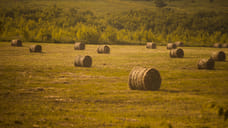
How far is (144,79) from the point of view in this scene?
1576 centimetres

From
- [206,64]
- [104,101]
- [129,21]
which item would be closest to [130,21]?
[129,21]

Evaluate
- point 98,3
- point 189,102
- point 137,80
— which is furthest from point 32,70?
point 98,3

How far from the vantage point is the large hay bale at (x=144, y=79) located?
52.0 feet

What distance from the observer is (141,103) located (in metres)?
13.2

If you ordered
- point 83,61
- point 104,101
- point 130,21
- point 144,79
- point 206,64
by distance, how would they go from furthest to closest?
1. point 130,21
2. point 83,61
3. point 206,64
4. point 144,79
5. point 104,101

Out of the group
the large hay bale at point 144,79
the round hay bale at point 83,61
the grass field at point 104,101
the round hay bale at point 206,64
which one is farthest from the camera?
the round hay bale at point 83,61


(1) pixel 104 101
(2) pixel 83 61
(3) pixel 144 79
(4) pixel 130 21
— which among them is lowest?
(1) pixel 104 101

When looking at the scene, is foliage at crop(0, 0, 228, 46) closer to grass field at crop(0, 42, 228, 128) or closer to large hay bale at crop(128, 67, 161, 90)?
grass field at crop(0, 42, 228, 128)

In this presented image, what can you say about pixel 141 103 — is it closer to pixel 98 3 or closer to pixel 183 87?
pixel 183 87

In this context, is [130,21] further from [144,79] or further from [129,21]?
[144,79]

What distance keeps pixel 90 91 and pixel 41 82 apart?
3.97 m

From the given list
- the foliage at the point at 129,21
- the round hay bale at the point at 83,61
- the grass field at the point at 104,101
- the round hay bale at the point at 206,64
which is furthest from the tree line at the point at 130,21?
the grass field at the point at 104,101

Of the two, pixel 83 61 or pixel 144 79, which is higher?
pixel 83 61

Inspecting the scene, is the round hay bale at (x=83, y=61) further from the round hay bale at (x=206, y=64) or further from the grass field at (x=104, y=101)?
the round hay bale at (x=206, y=64)
